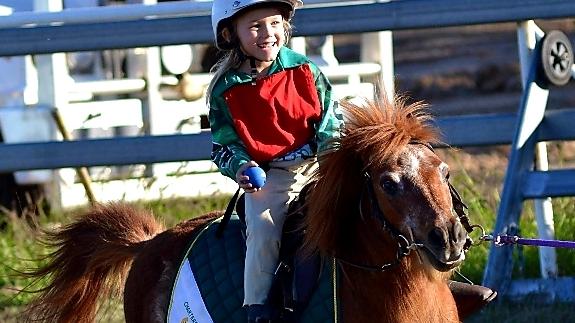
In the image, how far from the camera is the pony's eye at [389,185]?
13.8 feet

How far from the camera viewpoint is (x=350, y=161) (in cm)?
443

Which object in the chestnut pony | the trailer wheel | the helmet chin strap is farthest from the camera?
the trailer wheel

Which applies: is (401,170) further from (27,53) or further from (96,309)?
(27,53)

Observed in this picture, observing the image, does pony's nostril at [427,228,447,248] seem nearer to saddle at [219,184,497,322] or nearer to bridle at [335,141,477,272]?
bridle at [335,141,477,272]

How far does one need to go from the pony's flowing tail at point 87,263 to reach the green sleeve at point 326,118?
→ 3.88 feet

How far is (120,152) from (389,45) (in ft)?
10.7

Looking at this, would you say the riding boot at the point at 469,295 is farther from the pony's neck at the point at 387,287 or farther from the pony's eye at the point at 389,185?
the pony's eye at the point at 389,185

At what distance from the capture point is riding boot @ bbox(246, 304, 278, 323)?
459 centimetres

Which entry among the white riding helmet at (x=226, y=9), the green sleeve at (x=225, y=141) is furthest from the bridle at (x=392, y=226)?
the white riding helmet at (x=226, y=9)

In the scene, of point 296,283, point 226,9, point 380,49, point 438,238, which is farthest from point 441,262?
point 380,49

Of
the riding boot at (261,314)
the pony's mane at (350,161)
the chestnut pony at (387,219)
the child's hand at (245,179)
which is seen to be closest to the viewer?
the chestnut pony at (387,219)

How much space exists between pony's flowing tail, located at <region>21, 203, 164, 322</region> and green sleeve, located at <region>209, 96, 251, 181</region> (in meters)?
0.98

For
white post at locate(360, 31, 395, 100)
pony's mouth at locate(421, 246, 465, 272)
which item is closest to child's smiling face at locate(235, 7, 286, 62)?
pony's mouth at locate(421, 246, 465, 272)

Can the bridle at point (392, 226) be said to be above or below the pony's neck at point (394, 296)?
above
